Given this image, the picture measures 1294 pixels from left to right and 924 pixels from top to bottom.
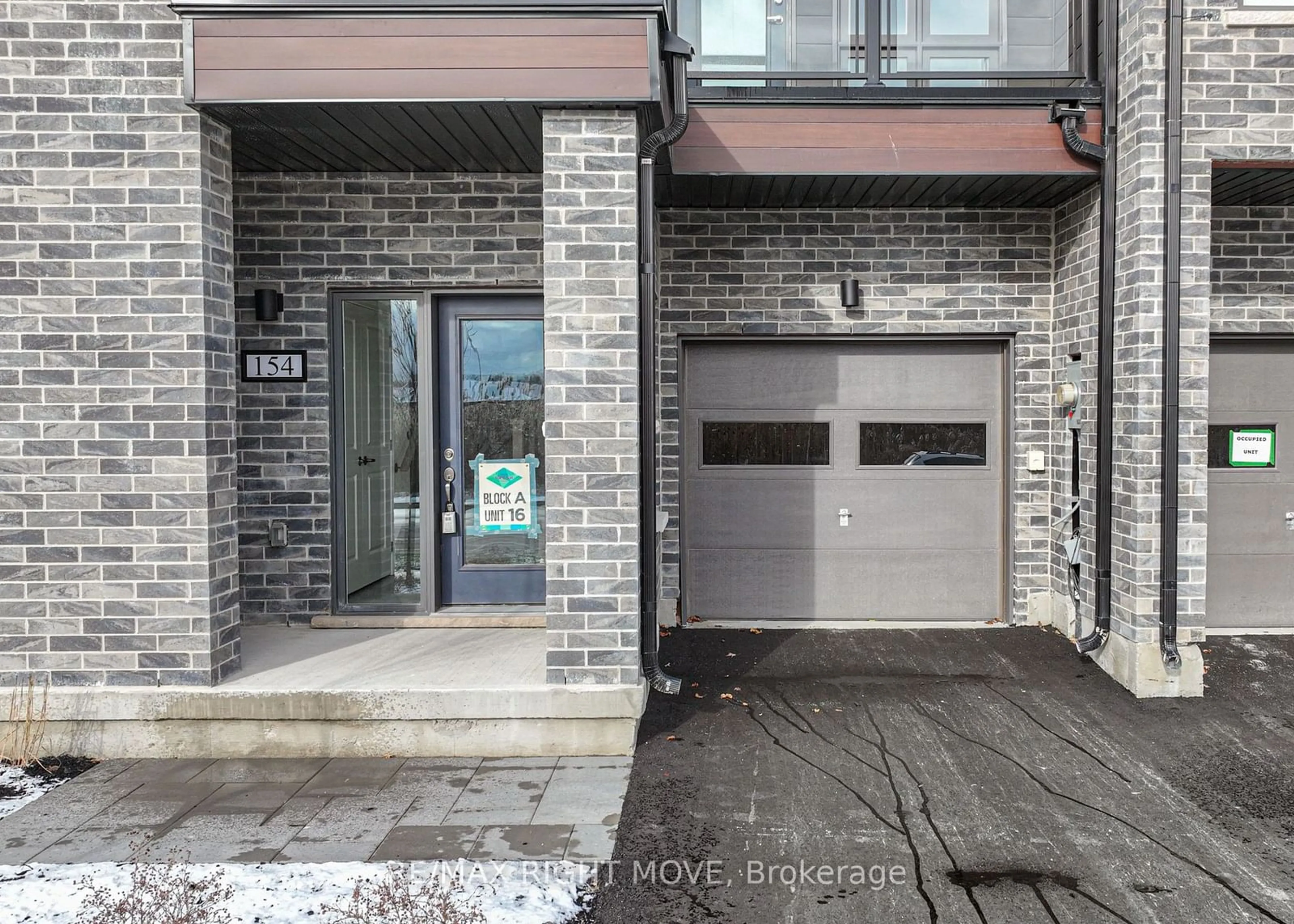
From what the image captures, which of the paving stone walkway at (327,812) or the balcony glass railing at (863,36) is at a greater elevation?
the balcony glass railing at (863,36)

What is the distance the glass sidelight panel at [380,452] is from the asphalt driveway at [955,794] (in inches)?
81.8

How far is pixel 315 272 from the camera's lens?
6.41 m

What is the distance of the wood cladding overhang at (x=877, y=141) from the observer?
603 centimetres

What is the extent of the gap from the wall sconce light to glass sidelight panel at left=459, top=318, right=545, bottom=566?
121 cm

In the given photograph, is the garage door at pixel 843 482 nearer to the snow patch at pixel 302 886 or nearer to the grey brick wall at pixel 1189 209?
the grey brick wall at pixel 1189 209

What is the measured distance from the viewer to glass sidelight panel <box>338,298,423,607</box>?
6598mm

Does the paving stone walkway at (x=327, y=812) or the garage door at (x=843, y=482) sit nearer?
the paving stone walkway at (x=327, y=812)

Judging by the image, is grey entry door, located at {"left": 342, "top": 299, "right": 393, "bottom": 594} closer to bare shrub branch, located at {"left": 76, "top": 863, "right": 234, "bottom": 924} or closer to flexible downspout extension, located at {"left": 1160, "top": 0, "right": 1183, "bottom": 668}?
bare shrub branch, located at {"left": 76, "top": 863, "right": 234, "bottom": 924}

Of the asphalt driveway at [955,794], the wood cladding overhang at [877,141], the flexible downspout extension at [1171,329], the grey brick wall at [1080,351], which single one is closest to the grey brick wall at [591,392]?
the asphalt driveway at [955,794]

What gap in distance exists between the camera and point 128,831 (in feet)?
13.2

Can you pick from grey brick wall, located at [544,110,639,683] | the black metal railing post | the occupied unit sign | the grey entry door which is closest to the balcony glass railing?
the black metal railing post

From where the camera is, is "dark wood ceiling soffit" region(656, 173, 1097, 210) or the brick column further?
"dark wood ceiling soffit" region(656, 173, 1097, 210)

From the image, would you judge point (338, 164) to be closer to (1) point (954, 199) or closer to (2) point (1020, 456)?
(1) point (954, 199)

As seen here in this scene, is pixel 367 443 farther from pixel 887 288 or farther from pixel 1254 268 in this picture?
pixel 1254 268
